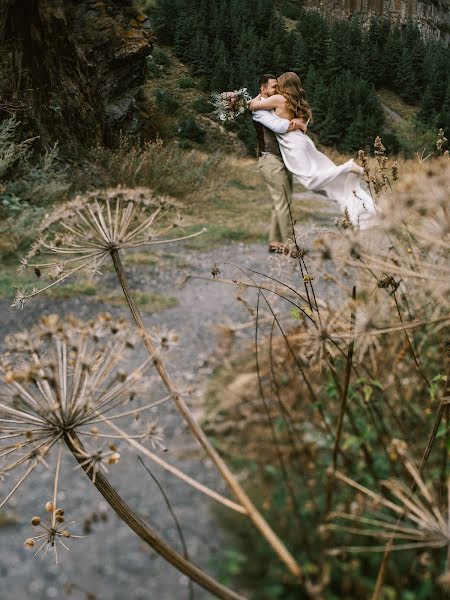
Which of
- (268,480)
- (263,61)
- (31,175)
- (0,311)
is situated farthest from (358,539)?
(31,175)

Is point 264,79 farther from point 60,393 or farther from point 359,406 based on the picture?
point 60,393

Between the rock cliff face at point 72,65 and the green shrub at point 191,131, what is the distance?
125 centimetres

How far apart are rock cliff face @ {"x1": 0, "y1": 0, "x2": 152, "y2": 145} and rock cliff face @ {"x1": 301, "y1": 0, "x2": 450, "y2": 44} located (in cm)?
661

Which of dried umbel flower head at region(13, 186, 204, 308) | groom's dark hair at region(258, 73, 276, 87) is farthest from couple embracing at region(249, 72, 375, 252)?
dried umbel flower head at region(13, 186, 204, 308)

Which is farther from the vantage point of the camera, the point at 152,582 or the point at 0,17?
the point at 0,17

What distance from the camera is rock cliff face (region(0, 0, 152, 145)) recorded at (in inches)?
381

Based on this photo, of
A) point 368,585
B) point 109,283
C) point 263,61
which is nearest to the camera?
point 368,585

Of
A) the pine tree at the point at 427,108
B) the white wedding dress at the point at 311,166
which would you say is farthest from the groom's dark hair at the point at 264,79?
the white wedding dress at the point at 311,166

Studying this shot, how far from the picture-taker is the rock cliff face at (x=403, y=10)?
4.50 m

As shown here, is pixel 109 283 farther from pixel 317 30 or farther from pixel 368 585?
pixel 368 585

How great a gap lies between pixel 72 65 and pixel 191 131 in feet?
9.22

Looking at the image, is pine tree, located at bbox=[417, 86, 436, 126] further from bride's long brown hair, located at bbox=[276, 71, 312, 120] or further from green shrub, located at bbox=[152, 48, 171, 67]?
green shrub, located at bbox=[152, 48, 171, 67]

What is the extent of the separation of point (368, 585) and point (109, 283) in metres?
5.20

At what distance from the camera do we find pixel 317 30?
4301 millimetres
